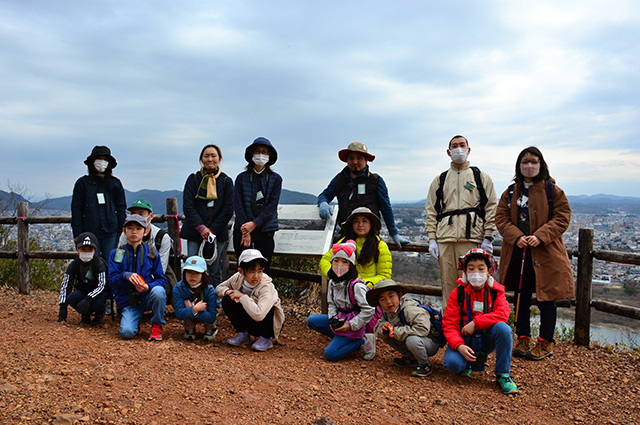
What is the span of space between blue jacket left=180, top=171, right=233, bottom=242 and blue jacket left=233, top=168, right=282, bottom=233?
23 cm

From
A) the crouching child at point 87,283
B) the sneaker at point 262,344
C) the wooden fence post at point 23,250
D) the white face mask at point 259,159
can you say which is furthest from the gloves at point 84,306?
the wooden fence post at point 23,250

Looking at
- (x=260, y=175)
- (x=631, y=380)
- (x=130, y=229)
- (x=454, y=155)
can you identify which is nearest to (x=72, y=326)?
(x=130, y=229)

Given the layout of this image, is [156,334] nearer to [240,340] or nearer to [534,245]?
[240,340]

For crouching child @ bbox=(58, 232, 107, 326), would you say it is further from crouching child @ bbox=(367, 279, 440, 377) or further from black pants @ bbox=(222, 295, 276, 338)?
crouching child @ bbox=(367, 279, 440, 377)

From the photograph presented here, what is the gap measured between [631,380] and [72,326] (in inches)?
246

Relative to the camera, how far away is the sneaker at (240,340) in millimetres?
4895

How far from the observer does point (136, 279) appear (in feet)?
16.2

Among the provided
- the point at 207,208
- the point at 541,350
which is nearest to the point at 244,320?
the point at 207,208

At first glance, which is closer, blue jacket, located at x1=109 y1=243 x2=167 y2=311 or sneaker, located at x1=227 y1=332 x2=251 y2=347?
sneaker, located at x1=227 y1=332 x2=251 y2=347

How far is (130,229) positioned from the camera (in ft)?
16.7

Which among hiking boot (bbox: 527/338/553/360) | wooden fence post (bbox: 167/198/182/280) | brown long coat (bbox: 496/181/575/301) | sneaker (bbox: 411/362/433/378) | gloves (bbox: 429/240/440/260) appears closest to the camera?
sneaker (bbox: 411/362/433/378)

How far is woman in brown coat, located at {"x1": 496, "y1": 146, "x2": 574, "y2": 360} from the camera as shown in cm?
453

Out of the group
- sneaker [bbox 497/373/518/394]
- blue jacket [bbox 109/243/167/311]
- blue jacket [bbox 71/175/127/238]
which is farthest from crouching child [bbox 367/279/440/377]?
blue jacket [bbox 71/175/127/238]

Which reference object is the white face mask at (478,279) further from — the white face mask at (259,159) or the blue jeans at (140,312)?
the blue jeans at (140,312)
